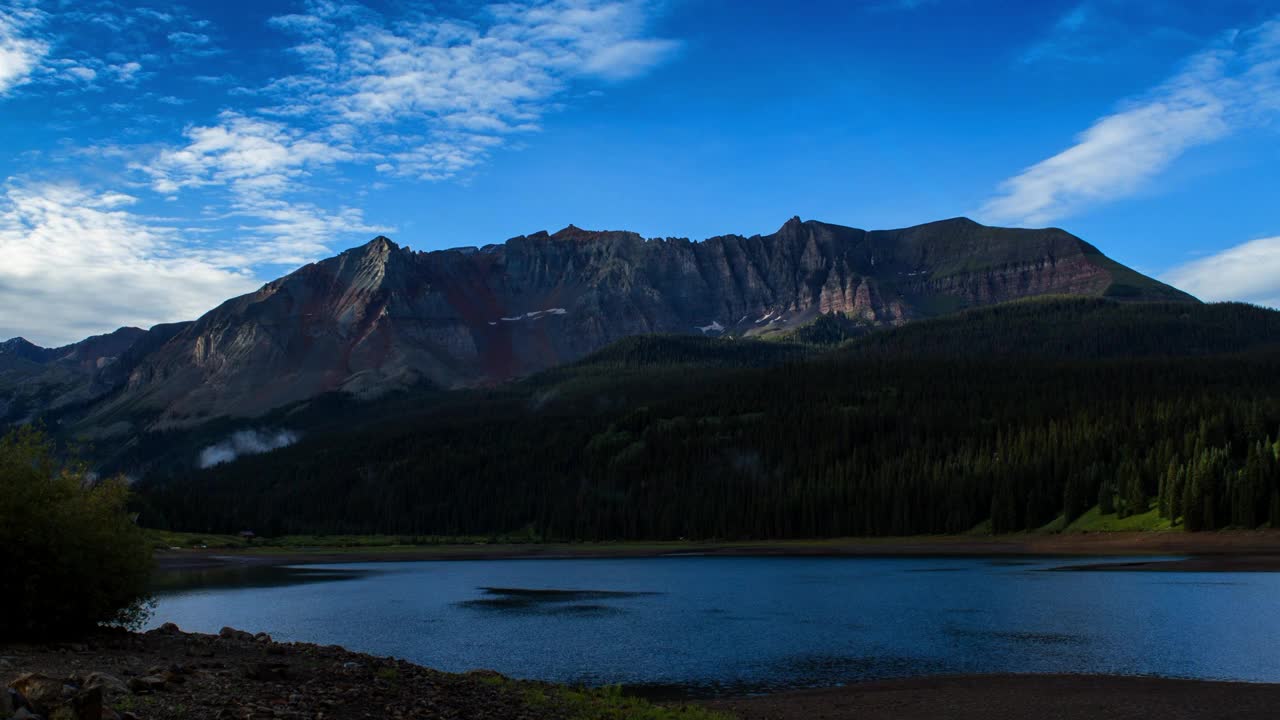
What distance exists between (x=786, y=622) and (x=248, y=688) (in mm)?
43835

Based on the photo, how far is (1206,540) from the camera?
109062 millimetres

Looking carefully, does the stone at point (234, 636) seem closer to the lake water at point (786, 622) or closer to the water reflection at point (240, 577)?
the lake water at point (786, 622)

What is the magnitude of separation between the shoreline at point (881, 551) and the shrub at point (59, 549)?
163 feet

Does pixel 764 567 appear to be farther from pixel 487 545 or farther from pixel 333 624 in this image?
pixel 487 545

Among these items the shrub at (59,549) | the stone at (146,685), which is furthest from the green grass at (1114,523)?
the stone at (146,685)

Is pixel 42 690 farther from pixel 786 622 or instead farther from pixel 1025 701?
pixel 786 622

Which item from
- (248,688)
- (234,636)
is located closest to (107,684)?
(248,688)

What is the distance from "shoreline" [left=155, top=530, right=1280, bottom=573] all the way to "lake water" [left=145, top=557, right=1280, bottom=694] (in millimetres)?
11563

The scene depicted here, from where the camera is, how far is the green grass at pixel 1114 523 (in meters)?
121

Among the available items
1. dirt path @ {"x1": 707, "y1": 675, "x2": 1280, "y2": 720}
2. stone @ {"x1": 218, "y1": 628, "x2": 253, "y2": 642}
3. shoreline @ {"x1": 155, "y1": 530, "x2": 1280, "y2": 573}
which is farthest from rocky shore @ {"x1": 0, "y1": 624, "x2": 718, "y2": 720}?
shoreline @ {"x1": 155, "y1": 530, "x2": 1280, "y2": 573}

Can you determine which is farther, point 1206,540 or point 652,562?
point 652,562

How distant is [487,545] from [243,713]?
17183 centimetres

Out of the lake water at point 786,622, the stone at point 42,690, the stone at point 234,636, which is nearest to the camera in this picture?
the stone at point 42,690

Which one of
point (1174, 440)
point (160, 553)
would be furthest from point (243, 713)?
point (1174, 440)
